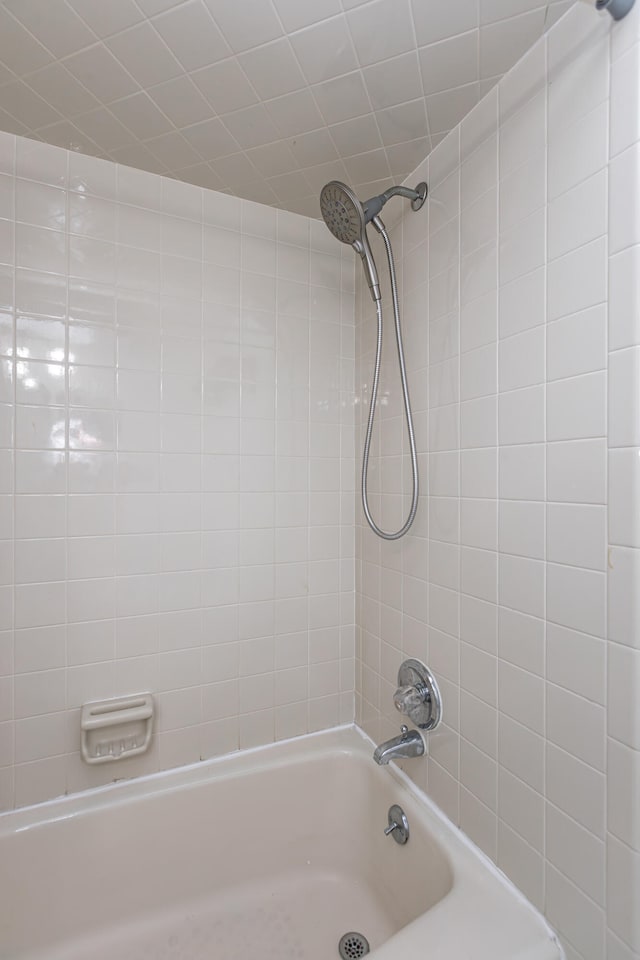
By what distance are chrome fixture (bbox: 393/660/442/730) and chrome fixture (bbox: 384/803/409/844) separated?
9.7 inches

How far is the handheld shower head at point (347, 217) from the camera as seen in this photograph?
109 centimetres

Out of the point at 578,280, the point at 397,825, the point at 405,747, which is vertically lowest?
the point at 397,825

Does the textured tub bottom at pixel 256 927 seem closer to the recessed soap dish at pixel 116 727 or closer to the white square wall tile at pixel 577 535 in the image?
the recessed soap dish at pixel 116 727

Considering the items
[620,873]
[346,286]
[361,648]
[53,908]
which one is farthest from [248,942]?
[346,286]

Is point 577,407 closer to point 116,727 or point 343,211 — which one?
point 343,211

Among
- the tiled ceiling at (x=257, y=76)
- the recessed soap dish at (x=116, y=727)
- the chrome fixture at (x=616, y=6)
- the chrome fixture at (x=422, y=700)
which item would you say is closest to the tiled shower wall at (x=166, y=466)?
the recessed soap dish at (x=116, y=727)

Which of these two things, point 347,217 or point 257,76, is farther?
point 347,217

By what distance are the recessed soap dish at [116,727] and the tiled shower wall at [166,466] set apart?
0.05 metres

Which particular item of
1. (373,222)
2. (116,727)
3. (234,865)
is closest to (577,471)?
(373,222)

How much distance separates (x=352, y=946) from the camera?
119 centimetres

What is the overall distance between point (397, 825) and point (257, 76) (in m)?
1.93

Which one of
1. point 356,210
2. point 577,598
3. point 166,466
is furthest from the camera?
point 166,466

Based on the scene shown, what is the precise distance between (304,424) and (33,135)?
1.09 m

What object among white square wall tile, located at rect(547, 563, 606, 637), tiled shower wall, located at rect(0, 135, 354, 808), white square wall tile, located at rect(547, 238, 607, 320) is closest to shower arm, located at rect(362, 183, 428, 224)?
tiled shower wall, located at rect(0, 135, 354, 808)
